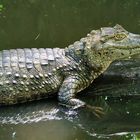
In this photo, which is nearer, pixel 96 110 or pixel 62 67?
pixel 96 110

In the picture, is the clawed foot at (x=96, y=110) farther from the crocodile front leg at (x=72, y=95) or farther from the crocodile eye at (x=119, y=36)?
the crocodile eye at (x=119, y=36)

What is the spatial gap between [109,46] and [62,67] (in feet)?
2.69

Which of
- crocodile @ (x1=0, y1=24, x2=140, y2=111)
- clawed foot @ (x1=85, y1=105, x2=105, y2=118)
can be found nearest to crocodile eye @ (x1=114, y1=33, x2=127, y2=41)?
crocodile @ (x1=0, y1=24, x2=140, y2=111)

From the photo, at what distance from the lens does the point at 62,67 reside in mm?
6379

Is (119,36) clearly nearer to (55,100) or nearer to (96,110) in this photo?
(96,110)

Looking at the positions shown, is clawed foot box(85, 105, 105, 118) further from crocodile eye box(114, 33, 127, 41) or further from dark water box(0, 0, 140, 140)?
crocodile eye box(114, 33, 127, 41)

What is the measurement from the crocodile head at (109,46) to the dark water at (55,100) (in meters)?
0.45

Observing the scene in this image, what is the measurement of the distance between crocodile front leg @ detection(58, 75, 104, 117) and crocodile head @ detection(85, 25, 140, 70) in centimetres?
41

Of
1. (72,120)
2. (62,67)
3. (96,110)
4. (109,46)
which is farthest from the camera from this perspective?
(109,46)

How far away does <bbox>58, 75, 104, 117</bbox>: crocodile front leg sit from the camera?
610 centimetres

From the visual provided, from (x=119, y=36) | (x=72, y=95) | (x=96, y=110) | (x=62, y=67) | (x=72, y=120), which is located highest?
(x=119, y=36)

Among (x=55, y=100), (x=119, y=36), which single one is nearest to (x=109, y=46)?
(x=119, y=36)

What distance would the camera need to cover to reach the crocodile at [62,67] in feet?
20.3

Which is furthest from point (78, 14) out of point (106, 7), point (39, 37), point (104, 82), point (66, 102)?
point (66, 102)
